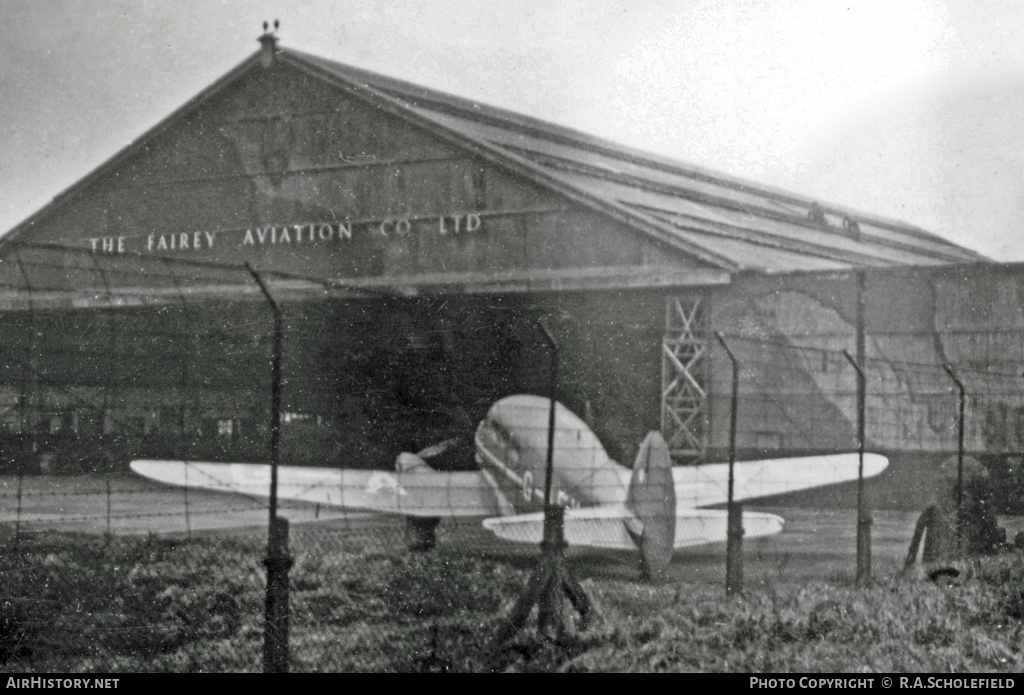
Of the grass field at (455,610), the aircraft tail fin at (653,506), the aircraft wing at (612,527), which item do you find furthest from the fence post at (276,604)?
the aircraft tail fin at (653,506)

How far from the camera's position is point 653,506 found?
1076 cm

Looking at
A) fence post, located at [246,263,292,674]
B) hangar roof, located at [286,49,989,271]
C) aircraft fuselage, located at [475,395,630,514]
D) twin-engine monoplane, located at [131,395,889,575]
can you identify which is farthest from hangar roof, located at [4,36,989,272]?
fence post, located at [246,263,292,674]

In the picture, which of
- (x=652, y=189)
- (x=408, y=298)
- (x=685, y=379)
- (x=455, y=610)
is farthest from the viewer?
(x=652, y=189)

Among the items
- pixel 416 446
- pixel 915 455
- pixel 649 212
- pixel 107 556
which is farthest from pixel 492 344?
pixel 107 556

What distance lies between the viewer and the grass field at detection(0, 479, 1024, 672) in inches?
305

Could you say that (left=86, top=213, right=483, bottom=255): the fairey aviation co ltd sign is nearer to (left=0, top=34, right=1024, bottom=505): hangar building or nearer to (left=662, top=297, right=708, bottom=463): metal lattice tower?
(left=0, top=34, right=1024, bottom=505): hangar building

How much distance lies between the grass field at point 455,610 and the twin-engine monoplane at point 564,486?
48 cm

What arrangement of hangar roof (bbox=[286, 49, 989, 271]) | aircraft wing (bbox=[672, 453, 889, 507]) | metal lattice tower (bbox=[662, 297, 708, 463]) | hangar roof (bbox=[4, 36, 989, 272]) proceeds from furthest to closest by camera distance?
hangar roof (bbox=[286, 49, 989, 271]) → hangar roof (bbox=[4, 36, 989, 272]) → metal lattice tower (bbox=[662, 297, 708, 463]) → aircraft wing (bbox=[672, 453, 889, 507])

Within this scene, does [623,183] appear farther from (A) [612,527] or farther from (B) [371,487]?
(A) [612,527]

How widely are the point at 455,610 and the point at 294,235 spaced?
11.6 meters

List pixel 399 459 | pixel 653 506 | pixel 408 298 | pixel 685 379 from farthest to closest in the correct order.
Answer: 1. pixel 408 298
2. pixel 685 379
3. pixel 399 459
4. pixel 653 506

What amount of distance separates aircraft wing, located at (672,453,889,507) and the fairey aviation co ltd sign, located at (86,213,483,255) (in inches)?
240

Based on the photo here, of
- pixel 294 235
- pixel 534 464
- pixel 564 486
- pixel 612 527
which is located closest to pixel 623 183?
pixel 294 235

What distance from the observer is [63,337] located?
21359mm
